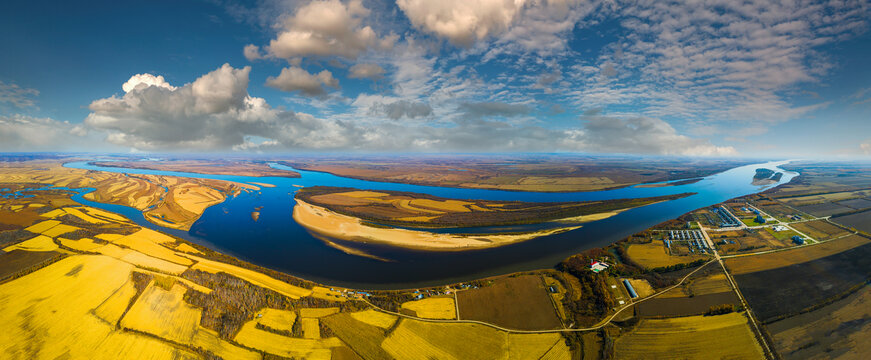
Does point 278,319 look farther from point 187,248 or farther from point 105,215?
point 105,215

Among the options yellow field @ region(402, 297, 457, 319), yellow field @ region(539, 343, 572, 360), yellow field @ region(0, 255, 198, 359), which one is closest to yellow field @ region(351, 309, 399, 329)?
yellow field @ region(402, 297, 457, 319)

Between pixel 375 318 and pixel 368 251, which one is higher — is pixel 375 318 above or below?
below

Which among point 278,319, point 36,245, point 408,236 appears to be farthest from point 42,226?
point 408,236

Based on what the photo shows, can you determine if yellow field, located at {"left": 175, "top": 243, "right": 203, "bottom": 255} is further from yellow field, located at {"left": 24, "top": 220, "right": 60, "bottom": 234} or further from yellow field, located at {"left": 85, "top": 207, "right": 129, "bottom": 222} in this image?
yellow field, located at {"left": 85, "top": 207, "right": 129, "bottom": 222}

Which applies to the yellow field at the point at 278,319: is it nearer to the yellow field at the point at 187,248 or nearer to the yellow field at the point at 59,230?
the yellow field at the point at 187,248

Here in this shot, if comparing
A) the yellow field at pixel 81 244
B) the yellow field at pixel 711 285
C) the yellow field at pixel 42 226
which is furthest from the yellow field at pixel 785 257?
the yellow field at pixel 42 226
